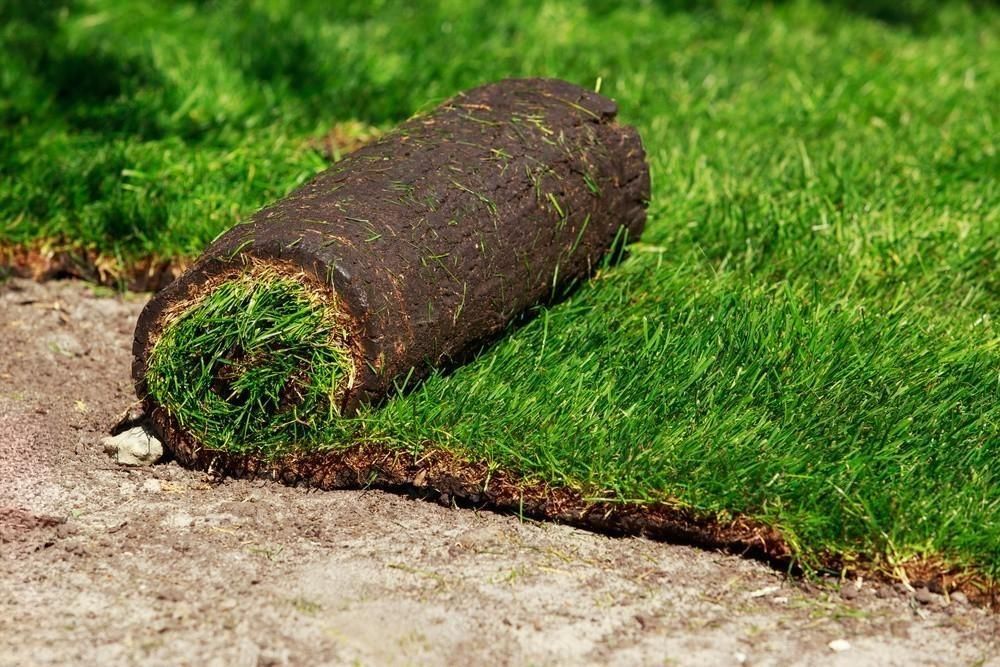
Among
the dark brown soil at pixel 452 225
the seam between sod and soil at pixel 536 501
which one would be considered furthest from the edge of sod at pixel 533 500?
the dark brown soil at pixel 452 225

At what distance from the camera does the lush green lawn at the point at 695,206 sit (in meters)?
3.55

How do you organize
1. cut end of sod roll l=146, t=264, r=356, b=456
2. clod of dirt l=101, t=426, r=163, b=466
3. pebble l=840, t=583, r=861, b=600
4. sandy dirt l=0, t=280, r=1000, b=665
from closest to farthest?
sandy dirt l=0, t=280, r=1000, b=665 < pebble l=840, t=583, r=861, b=600 < cut end of sod roll l=146, t=264, r=356, b=456 < clod of dirt l=101, t=426, r=163, b=466

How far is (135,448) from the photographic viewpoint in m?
3.83

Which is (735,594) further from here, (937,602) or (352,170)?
(352,170)

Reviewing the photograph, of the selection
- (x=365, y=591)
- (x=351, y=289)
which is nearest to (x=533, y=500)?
(x=365, y=591)

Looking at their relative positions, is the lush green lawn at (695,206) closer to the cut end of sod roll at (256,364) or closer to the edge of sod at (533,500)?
the edge of sod at (533,500)

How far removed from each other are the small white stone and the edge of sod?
0.85 feet

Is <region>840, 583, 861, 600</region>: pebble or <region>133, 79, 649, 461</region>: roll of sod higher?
<region>133, 79, 649, 461</region>: roll of sod

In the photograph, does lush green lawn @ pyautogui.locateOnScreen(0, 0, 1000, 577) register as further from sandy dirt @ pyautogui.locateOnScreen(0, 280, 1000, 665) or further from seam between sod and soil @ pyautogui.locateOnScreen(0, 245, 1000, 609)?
sandy dirt @ pyautogui.locateOnScreen(0, 280, 1000, 665)

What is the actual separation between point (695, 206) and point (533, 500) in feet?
6.26

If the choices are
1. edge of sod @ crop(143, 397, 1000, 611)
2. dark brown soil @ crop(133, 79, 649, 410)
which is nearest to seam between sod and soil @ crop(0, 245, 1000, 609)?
edge of sod @ crop(143, 397, 1000, 611)

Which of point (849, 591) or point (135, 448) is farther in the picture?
point (135, 448)

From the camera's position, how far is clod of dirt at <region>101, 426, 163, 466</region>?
382 centimetres

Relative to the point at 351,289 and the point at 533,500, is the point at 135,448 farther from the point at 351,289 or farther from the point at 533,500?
the point at 533,500
